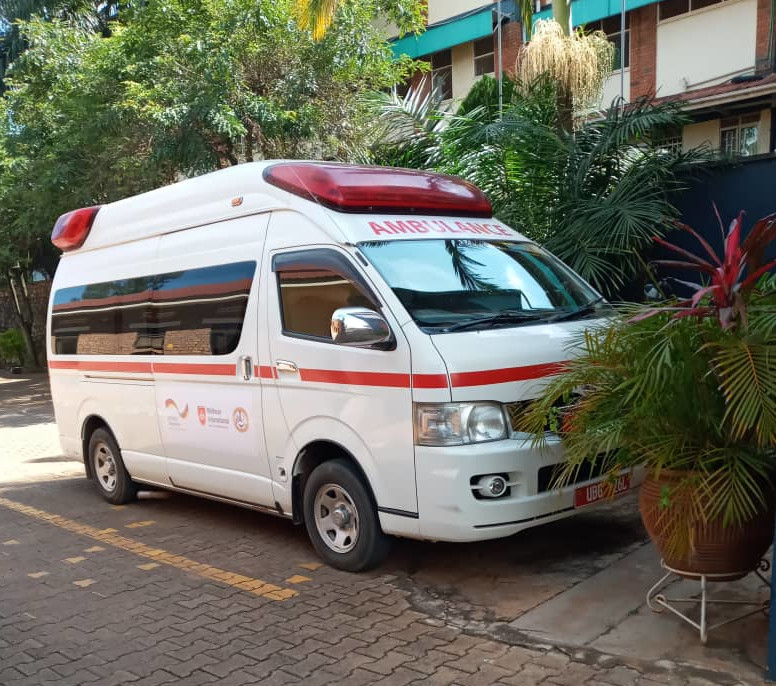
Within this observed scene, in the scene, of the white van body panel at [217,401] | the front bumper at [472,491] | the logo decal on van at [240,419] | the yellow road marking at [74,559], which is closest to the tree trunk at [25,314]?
the white van body panel at [217,401]

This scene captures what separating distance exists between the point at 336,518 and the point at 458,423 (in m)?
1.25

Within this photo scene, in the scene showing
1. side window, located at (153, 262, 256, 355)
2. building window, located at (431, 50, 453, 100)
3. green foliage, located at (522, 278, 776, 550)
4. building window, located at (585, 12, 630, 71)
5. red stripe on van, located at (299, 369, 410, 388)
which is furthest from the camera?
building window, located at (431, 50, 453, 100)

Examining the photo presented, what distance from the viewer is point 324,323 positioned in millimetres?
5410

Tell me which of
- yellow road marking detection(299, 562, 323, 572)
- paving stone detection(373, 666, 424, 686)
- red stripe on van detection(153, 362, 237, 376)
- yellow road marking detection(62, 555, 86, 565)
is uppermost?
red stripe on van detection(153, 362, 237, 376)

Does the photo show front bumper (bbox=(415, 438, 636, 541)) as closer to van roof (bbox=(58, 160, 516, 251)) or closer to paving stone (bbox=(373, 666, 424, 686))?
paving stone (bbox=(373, 666, 424, 686))

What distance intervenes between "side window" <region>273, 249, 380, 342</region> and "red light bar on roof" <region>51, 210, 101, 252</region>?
3.20 metres

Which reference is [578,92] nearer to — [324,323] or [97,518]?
[324,323]

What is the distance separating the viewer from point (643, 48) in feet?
55.9

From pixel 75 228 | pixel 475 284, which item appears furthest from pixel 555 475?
pixel 75 228

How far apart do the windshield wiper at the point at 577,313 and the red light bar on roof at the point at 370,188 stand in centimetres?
113

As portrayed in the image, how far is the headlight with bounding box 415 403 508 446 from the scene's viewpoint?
470cm

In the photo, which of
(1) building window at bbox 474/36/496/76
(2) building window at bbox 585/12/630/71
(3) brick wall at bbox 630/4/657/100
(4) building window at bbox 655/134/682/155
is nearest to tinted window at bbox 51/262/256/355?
(4) building window at bbox 655/134/682/155

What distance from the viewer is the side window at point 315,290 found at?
5.26 meters

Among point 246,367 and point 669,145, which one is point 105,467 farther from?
point 669,145
